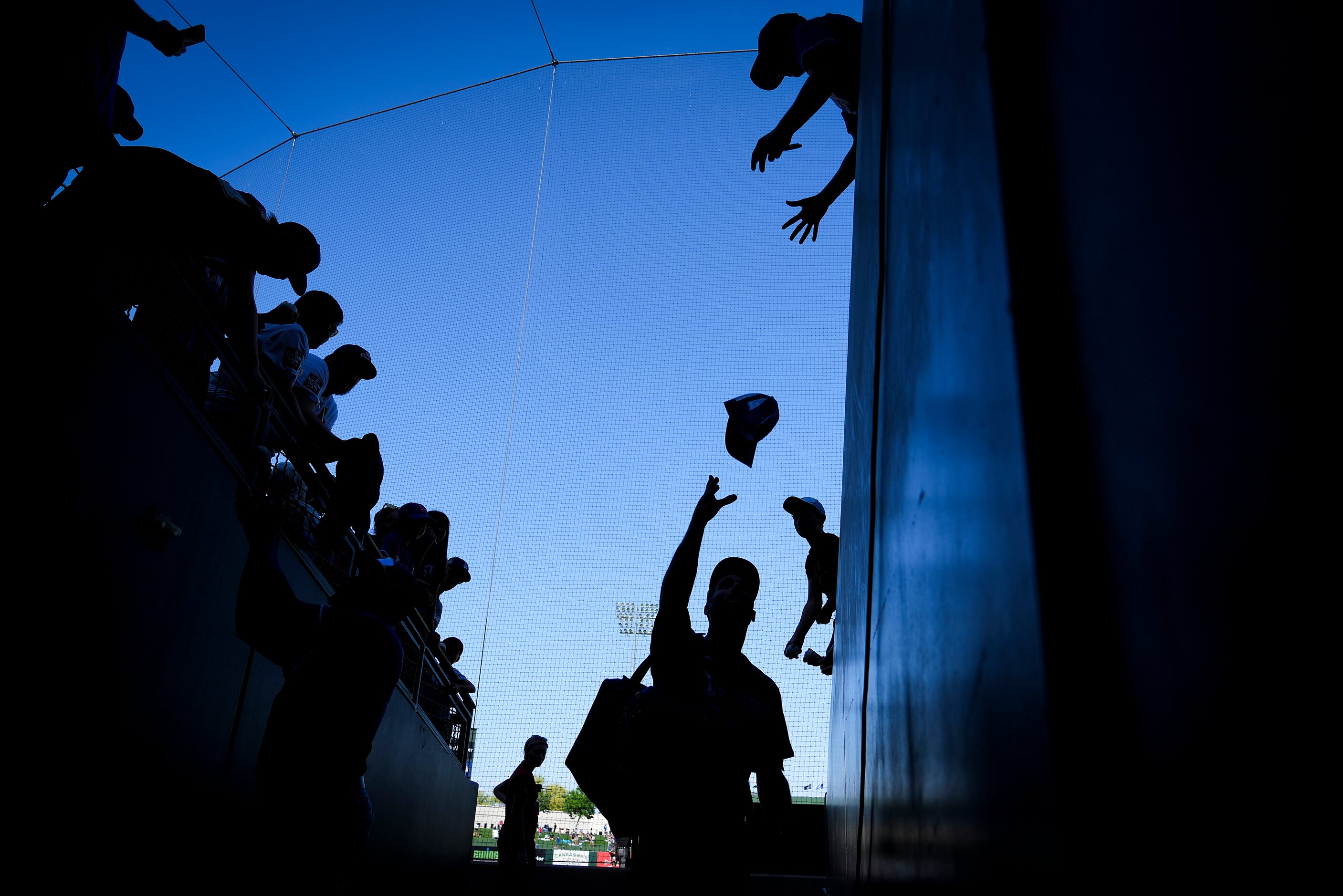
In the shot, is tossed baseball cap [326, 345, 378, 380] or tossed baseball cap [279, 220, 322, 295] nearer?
tossed baseball cap [279, 220, 322, 295]

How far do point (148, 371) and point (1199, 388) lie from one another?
2.54 meters

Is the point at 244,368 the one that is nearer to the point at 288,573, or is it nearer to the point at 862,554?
the point at 288,573

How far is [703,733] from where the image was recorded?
1.66 m

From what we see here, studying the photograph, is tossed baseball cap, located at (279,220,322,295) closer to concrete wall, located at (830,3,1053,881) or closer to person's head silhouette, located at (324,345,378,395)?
person's head silhouette, located at (324,345,378,395)

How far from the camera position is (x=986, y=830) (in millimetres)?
314

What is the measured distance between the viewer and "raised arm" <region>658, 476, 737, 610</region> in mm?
1735

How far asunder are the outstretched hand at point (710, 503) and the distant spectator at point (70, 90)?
1.60 meters

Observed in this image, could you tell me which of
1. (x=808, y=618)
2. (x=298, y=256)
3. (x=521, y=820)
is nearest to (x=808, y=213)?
(x=298, y=256)

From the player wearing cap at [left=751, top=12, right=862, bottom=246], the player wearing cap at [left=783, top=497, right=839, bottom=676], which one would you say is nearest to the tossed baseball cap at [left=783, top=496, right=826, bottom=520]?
the player wearing cap at [left=783, top=497, right=839, bottom=676]

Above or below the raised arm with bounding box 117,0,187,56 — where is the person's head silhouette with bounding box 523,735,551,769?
below

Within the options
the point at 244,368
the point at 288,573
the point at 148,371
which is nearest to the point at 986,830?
the point at 148,371

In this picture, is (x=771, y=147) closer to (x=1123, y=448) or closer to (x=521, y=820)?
(x=1123, y=448)

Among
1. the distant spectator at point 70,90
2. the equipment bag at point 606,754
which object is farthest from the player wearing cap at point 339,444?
the equipment bag at point 606,754

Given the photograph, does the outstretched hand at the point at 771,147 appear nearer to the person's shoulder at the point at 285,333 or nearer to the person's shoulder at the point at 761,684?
the person's shoulder at the point at 761,684
